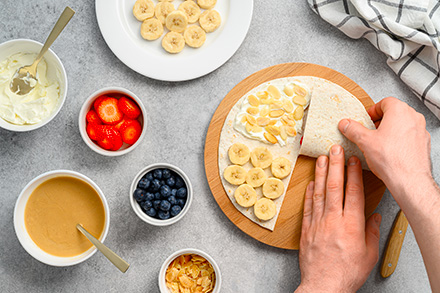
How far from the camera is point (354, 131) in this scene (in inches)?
78.3

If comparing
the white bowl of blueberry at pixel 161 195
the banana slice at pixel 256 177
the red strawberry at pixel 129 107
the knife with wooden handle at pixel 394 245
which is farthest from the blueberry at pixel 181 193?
the knife with wooden handle at pixel 394 245

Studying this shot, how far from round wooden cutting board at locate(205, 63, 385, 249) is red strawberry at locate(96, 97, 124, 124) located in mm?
498

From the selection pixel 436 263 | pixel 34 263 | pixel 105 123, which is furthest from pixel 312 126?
pixel 34 263

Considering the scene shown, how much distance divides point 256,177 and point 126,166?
2.38ft

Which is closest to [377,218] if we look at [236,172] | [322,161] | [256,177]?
[322,161]

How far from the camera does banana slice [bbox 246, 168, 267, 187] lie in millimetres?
2109

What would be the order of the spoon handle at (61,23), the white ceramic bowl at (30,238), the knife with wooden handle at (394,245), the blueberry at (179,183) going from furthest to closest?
the knife with wooden handle at (394,245), the blueberry at (179,183), the white ceramic bowl at (30,238), the spoon handle at (61,23)

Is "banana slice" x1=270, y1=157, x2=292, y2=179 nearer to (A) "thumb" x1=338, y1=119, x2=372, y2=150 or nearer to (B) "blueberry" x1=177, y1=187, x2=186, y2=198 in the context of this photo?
(A) "thumb" x1=338, y1=119, x2=372, y2=150

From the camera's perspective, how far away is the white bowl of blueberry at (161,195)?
202cm

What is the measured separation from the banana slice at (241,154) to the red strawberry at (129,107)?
1.75ft

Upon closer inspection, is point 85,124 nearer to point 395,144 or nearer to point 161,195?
point 161,195

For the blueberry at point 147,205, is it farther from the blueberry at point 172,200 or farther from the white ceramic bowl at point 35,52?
the white ceramic bowl at point 35,52

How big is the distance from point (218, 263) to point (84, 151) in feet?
3.21

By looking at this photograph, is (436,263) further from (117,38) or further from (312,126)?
(117,38)
